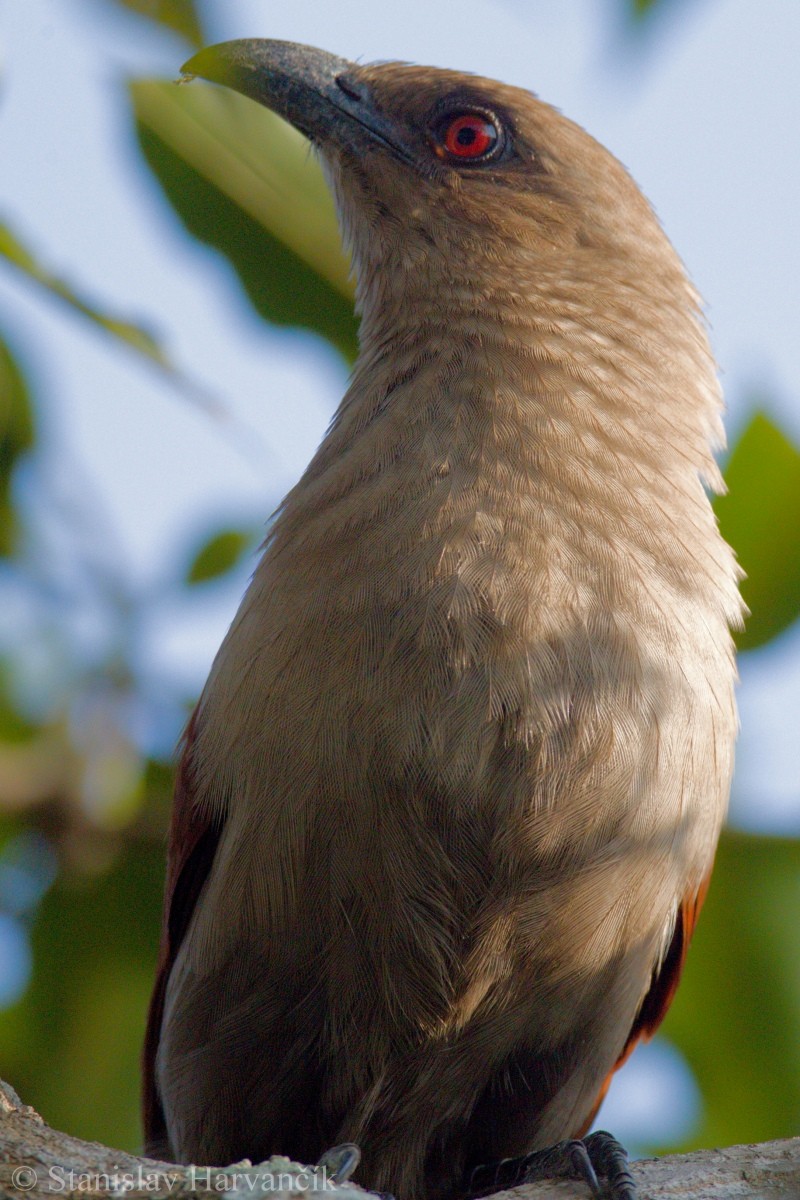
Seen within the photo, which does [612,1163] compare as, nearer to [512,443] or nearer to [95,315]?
[512,443]

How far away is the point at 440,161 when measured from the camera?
15.1 ft

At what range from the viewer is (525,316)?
409cm

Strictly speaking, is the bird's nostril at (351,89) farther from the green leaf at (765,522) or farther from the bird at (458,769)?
the green leaf at (765,522)

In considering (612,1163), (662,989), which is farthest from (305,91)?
(612,1163)

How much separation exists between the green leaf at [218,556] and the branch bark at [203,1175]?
10.9 feet

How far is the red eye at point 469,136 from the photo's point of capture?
4.61m

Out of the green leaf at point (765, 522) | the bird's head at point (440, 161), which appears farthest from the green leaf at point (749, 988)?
the bird's head at point (440, 161)

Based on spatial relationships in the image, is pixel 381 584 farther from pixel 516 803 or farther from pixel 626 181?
pixel 626 181

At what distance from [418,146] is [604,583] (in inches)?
79.4

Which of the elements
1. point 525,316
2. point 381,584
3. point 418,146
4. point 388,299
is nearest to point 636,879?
point 381,584

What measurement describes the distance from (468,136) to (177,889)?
104 inches

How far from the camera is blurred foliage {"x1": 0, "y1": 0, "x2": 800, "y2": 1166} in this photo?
502 cm

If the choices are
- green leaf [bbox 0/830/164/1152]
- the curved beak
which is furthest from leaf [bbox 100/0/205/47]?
green leaf [bbox 0/830/164/1152]

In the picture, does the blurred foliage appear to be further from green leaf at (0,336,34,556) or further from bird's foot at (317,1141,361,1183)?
bird's foot at (317,1141,361,1183)
